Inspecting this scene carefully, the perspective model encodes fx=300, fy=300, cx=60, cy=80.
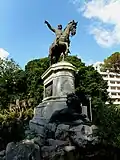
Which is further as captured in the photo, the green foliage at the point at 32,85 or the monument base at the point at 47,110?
the green foliage at the point at 32,85

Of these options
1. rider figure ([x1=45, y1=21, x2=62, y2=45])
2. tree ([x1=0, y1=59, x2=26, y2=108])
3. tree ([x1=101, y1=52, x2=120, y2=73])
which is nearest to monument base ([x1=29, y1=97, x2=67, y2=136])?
rider figure ([x1=45, y1=21, x2=62, y2=45])

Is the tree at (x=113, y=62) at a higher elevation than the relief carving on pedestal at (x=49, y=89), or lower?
higher

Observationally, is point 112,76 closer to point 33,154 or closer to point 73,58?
point 73,58

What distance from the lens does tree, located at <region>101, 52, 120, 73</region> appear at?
155ft

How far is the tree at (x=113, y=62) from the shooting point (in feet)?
155

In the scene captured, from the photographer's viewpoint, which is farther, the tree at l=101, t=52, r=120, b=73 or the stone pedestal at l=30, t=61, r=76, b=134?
the tree at l=101, t=52, r=120, b=73

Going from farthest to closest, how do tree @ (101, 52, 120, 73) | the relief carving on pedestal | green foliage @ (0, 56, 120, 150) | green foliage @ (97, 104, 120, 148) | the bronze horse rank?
tree @ (101, 52, 120, 73) < green foliage @ (0, 56, 120, 150) < the bronze horse < the relief carving on pedestal < green foliage @ (97, 104, 120, 148)

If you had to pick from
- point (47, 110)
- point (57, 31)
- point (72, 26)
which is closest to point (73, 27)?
point (72, 26)

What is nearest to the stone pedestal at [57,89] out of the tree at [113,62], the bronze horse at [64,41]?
the bronze horse at [64,41]

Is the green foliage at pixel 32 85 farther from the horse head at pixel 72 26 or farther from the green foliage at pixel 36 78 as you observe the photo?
the horse head at pixel 72 26

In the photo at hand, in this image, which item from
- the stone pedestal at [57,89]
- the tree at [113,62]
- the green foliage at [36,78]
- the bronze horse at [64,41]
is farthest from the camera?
the tree at [113,62]

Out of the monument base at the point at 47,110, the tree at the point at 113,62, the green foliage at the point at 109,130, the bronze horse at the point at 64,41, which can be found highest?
the tree at the point at 113,62

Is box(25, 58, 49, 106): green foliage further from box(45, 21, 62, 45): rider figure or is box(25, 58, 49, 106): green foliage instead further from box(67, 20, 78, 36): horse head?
box(67, 20, 78, 36): horse head

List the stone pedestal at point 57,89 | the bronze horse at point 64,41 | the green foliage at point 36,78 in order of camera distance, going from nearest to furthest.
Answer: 1. the stone pedestal at point 57,89
2. the bronze horse at point 64,41
3. the green foliage at point 36,78
